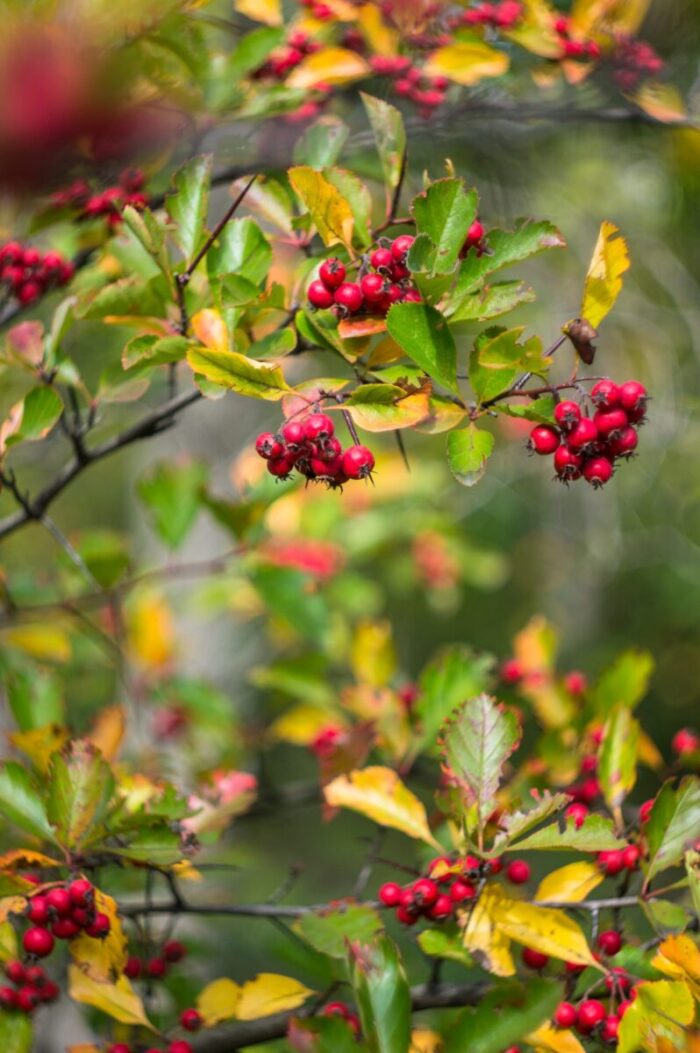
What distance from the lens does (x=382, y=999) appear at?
31.5 inches

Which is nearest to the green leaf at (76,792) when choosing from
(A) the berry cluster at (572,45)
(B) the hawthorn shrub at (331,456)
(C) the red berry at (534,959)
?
(B) the hawthorn shrub at (331,456)

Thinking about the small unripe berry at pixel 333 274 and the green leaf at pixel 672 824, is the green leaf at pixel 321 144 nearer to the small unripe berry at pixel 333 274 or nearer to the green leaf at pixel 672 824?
the small unripe berry at pixel 333 274

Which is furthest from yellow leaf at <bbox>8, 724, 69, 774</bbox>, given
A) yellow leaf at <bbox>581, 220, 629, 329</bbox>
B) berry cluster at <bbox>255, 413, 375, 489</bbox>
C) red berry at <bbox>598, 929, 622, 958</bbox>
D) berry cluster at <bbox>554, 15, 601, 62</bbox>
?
berry cluster at <bbox>554, 15, 601, 62</bbox>

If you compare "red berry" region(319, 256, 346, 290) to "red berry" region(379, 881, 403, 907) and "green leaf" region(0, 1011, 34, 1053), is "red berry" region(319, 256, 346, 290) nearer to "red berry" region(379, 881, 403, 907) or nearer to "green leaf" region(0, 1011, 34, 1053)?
"red berry" region(379, 881, 403, 907)

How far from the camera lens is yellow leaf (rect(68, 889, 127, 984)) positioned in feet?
3.00

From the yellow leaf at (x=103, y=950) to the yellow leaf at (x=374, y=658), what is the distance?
0.65m

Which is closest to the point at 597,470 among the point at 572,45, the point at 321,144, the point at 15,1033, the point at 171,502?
the point at 321,144

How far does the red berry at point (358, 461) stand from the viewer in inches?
30.0

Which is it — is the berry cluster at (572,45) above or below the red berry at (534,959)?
above

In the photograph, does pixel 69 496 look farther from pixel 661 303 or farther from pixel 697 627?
pixel 661 303

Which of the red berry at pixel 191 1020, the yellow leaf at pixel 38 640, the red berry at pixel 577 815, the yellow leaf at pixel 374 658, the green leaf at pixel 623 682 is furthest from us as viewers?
the yellow leaf at pixel 38 640

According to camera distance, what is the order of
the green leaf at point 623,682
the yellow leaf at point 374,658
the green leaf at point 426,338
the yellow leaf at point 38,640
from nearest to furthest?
the green leaf at point 426,338 < the green leaf at point 623,682 < the yellow leaf at point 374,658 < the yellow leaf at point 38,640

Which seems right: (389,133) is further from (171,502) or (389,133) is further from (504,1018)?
(171,502)

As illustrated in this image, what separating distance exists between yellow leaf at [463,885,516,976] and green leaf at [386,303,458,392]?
0.48 metres
